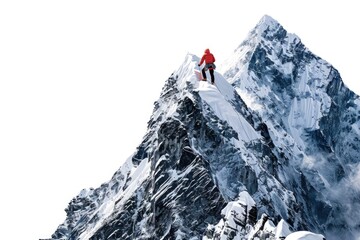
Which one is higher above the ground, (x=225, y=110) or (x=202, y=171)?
(x=225, y=110)

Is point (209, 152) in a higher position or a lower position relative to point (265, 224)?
higher

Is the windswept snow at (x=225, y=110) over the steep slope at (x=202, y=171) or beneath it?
over

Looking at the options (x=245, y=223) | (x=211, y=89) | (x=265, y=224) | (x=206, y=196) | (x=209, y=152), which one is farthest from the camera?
(x=211, y=89)

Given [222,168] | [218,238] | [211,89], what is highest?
[211,89]

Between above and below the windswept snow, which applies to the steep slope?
below

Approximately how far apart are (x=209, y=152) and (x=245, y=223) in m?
75.1

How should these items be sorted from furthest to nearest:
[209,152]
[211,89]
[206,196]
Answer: [211,89] → [209,152] → [206,196]

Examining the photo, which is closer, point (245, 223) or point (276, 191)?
point (245, 223)

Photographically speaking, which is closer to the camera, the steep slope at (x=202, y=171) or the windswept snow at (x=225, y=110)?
the steep slope at (x=202, y=171)

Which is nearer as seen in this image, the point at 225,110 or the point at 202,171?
the point at 202,171

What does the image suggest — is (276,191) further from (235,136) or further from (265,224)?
(265,224)

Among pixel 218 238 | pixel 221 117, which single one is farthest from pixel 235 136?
pixel 218 238

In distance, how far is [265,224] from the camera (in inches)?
3967

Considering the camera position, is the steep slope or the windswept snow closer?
the steep slope
